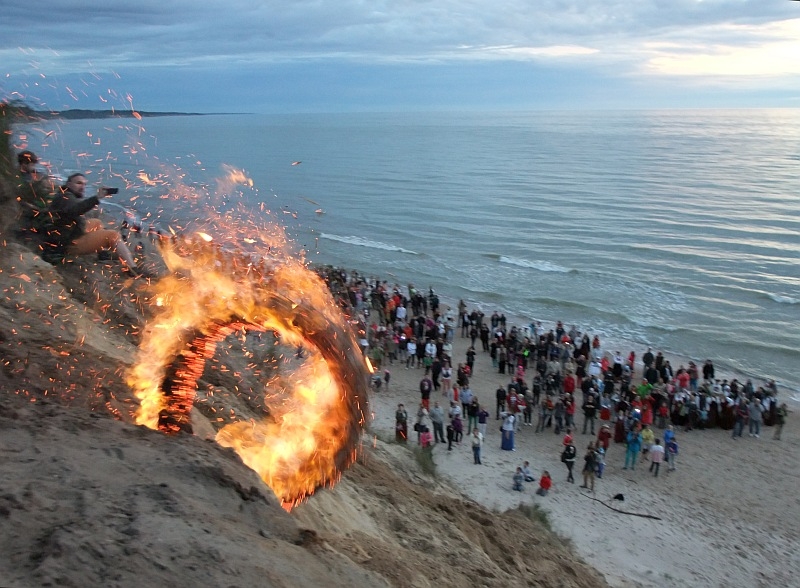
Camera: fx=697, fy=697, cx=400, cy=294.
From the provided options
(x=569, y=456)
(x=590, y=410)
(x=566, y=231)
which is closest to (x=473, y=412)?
(x=569, y=456)

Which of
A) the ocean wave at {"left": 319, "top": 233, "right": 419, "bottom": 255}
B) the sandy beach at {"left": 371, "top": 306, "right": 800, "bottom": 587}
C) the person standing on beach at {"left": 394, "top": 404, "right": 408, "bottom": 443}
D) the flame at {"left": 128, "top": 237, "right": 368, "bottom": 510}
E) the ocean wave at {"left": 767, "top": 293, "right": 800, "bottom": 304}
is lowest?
the ocean wave at {"left": 319, "top": 233, "right": 419, "bottom": 255}

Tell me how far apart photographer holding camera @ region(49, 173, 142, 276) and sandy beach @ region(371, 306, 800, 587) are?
7.35 metres

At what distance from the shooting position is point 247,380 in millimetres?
13406

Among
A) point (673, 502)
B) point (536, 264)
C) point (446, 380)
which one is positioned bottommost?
point (673, 502)

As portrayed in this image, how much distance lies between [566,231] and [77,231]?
44.8 m

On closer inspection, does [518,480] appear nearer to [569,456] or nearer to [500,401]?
[569,456]

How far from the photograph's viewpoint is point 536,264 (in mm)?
43594

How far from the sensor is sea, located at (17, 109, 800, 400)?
30.8 metres

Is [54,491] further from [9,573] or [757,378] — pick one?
[757,378]

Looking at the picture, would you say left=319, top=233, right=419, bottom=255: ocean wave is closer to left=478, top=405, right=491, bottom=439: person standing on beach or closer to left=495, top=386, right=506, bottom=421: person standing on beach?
left=495, top=386, right=506, bottom=421: person standing on beach

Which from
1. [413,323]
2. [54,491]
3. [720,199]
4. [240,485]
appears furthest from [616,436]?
[720,199]

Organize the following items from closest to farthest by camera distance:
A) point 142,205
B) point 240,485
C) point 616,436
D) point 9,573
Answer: point 9,573 → point 240,485 → point 616,436 → point 142,205

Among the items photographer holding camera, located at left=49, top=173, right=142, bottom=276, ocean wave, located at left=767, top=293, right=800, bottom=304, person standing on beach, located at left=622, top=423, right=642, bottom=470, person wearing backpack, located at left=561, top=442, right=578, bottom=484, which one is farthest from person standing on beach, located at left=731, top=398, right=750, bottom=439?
ocean wave, located at left=767, top=293, right=800, bottom=304

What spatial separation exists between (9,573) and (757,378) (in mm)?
27682
